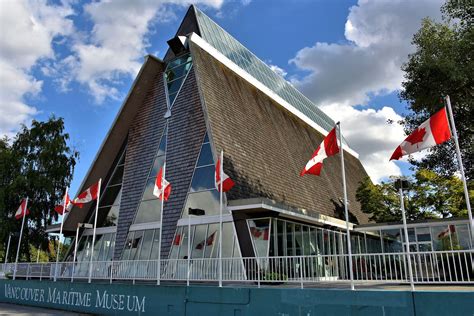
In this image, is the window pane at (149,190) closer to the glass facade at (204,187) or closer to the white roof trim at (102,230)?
the white roof trim at (102,230)

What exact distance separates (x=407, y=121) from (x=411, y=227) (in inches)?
247

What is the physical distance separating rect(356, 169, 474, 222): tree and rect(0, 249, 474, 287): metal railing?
13.3 metres

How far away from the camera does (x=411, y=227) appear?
860 inches

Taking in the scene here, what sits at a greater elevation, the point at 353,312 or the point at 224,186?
the point at 224,186

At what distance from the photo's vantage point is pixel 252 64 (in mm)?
30172

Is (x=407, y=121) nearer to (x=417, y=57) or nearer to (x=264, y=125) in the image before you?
(x=417, y=57)

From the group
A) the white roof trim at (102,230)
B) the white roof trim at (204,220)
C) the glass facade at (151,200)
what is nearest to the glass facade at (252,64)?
the glass facade at (151,200)

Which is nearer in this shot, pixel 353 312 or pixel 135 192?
pixel 353 312

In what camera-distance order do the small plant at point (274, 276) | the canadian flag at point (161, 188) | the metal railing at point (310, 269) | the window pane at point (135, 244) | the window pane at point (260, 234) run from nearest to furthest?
1. the metal railing at point (310, 269)
2. the small plant at point (274, 276)
3. the canadian flag at point (161, 188)
4. the window pane at point (260, 234)
5. the window pane at point (135, 244)

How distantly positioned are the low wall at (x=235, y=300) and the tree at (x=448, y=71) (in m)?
9.94

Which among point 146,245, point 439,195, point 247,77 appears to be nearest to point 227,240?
point 146,245

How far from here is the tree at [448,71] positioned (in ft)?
51.0

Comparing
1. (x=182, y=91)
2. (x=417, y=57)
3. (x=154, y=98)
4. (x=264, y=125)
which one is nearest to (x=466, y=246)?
(x=417, y=57)

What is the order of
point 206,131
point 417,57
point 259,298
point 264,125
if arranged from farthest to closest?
point 264,125 → point 206,131 → point 417,57 → point 259,298
